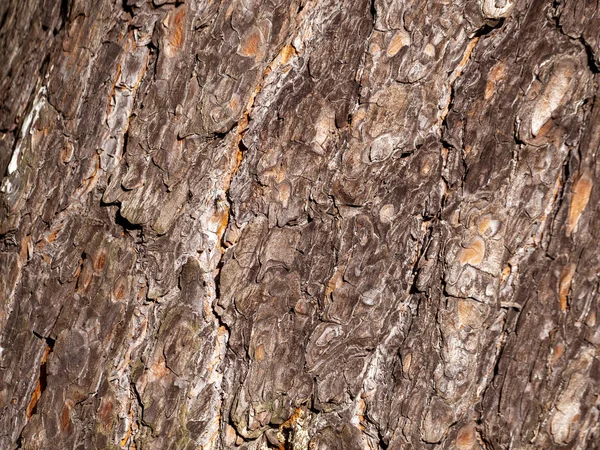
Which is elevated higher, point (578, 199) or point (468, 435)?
point (578, 199)

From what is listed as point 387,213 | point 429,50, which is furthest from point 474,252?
point 429,50

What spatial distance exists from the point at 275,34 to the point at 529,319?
73 centimetres

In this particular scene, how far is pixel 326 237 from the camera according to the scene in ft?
4.25

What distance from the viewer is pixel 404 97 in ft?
4.15

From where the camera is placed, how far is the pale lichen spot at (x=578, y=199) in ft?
3.89

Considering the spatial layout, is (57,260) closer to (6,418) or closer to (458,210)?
(6,418)

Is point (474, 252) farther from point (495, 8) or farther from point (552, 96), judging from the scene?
point (495, 8)

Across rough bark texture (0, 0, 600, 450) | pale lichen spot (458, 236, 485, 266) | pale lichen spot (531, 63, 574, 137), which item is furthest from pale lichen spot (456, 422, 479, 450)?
pale lichen spot (531, 63, 574, 137)

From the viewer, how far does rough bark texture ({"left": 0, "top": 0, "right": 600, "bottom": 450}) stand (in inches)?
47.9

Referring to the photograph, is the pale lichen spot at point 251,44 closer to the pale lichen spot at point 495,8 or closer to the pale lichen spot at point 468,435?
the pale lichen spot at point 495,8

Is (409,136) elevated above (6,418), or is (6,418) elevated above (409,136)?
(409,136)

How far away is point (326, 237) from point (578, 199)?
1.51 ft

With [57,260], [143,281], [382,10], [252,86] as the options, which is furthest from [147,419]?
[382,10]

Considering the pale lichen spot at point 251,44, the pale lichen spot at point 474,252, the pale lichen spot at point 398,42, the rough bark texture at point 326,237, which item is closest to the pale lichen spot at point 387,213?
the rough bark texture at point 326,237
